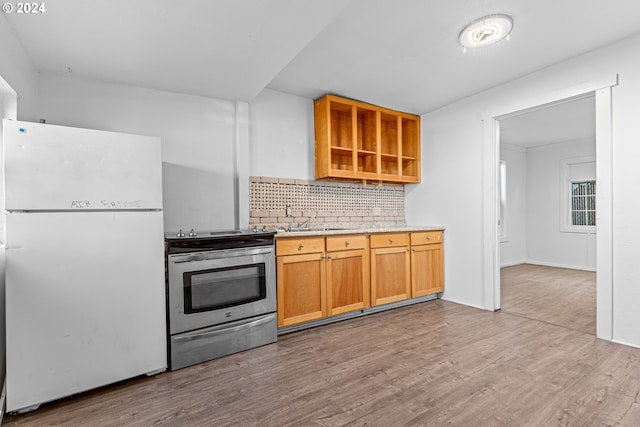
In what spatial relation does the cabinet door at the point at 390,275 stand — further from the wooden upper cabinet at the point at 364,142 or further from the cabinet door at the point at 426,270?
the wooden upper cabinet at the point at 364,142

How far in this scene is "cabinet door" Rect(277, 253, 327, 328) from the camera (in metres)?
2.88

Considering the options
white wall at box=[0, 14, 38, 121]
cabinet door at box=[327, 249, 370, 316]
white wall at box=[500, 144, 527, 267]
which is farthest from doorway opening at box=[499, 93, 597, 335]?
white wall at box=[0, 14, 38, 121]

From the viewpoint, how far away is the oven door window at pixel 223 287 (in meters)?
2.40

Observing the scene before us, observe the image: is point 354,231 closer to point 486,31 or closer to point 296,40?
→ point 296,40

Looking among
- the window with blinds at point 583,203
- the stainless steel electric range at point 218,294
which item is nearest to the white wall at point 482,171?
the stainless steel electric range at point 218,294

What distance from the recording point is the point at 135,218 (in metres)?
2.13

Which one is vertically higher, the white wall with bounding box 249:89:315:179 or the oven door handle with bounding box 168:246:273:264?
the white wall with bounding box 249:89:315:179

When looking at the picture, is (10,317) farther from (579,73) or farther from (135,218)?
(579,73)

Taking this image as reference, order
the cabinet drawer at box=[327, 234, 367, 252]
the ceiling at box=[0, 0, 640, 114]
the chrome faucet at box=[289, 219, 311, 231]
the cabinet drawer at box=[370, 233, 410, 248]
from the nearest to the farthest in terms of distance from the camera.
→ the ceiling at box=[0, 0, 640, 114] < the cabinet drawer at box=[327, 234, 367, 252] < the cabinet drawer at box=[370, 233, 410, 248] < the chrome faucet at box=[289, 219, 311, 231]

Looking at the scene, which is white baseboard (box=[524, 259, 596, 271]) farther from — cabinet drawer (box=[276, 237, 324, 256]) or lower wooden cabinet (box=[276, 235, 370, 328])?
cabinet drawer (box=[276, 237, 324, 256])

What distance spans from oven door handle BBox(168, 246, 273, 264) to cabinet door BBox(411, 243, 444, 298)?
1.86 m

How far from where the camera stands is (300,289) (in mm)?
2975

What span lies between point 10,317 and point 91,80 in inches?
75.3

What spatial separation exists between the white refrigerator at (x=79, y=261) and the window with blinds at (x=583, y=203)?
283 inches
